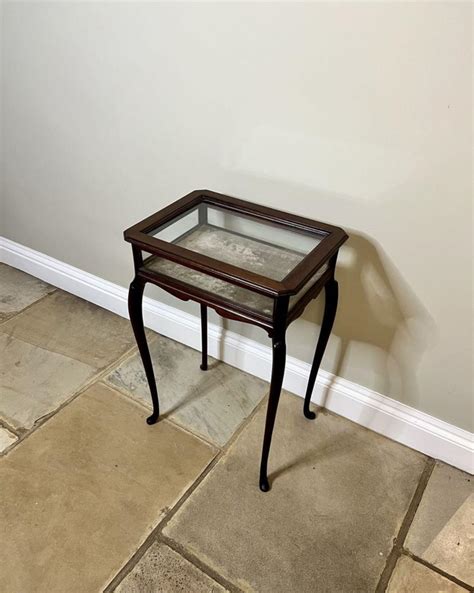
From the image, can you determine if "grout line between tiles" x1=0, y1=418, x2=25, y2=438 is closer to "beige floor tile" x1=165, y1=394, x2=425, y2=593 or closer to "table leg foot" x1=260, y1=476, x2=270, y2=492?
"beige floor tile" x1=165, y1=394, x2=425, y2=593

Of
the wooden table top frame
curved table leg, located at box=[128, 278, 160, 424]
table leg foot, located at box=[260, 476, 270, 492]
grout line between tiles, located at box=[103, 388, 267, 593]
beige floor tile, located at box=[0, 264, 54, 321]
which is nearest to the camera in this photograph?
the wooden table top frame

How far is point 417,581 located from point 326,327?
664mm

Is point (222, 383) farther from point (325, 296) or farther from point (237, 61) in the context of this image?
point (237, 61)

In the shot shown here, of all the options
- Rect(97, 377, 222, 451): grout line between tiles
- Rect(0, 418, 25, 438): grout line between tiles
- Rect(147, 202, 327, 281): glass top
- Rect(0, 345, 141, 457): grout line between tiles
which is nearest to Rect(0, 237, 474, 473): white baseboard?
Rect(0, 345, 141, 457): grout line between tiles

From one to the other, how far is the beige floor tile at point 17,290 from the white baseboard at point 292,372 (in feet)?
0.15

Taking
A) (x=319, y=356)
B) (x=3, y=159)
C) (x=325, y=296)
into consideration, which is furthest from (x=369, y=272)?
(x=3, y=159)

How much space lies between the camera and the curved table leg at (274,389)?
1.18m

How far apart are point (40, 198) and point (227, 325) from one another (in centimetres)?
93

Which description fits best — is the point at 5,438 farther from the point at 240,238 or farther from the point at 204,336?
the point at 240,238

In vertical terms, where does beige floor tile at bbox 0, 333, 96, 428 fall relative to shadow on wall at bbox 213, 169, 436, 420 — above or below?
below

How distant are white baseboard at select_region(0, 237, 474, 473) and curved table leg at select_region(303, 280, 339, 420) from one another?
0.30ft

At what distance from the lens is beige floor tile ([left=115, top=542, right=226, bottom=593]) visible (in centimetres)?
123

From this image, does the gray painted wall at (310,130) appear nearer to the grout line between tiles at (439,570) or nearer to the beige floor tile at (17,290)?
the grout line between tiles at (439,570)

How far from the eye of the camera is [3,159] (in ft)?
6.79
